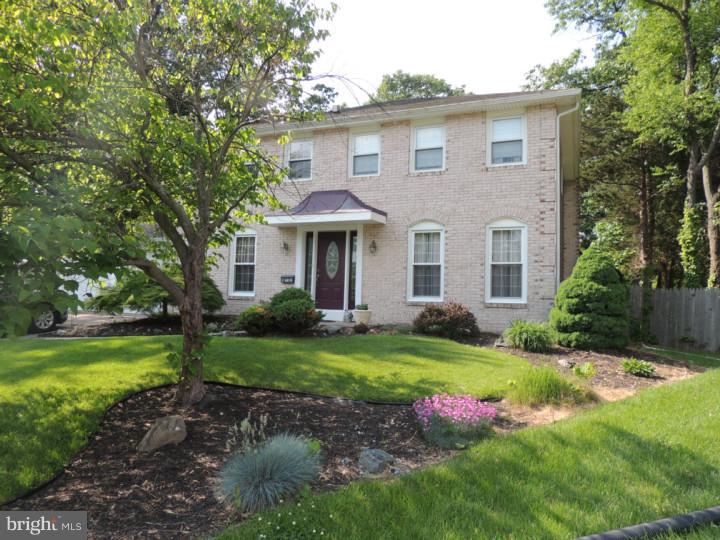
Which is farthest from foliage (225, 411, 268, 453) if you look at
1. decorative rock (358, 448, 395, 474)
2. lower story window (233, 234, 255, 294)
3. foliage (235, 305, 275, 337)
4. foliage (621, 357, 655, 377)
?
lower story window (233, 234, 255, 294)

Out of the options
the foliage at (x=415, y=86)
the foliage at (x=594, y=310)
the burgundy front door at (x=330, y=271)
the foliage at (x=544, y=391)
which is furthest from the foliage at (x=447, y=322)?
the foliage at (x=415, y=86)

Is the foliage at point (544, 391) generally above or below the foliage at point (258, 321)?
below

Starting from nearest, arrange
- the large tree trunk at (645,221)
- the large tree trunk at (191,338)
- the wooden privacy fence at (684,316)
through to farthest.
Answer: the large tree trunk at (191,338) → the wooden privacy fence at (684,316) → the large tree trunk at (645,221)

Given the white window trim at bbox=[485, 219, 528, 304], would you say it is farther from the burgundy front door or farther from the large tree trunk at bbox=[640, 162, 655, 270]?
the large tree trunk at bbox=[640, 162, 655, 270]

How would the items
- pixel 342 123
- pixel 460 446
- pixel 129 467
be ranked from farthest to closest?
pixel 342 123 → pixel 460 446 → pixel 129 467

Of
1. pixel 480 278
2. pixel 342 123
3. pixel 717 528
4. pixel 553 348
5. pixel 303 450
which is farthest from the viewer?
pixel 342 123

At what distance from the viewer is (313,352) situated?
8.22 meters

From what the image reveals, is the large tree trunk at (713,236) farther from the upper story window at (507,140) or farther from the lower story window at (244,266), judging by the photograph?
the lower story window at (244,266)

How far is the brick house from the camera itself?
11555mm

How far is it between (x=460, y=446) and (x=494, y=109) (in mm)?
9973

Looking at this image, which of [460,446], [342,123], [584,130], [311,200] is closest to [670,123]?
[584,130]

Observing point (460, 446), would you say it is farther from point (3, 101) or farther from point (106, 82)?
point (3, 101)

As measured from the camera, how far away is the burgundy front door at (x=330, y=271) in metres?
13.3

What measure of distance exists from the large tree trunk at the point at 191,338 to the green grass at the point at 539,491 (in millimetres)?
2514
